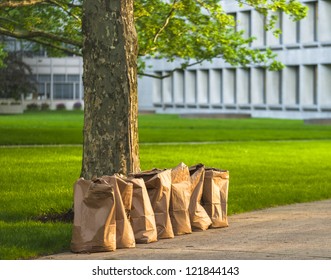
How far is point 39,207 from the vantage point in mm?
17219

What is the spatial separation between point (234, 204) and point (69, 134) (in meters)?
26.6

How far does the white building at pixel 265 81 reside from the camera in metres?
78.8

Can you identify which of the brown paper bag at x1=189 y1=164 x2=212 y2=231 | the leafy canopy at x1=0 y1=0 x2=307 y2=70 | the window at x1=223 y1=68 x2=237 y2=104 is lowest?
the brown paper bag at x1=189 y1=164 x2=212 y2=231

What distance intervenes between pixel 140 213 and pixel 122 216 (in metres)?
0.46

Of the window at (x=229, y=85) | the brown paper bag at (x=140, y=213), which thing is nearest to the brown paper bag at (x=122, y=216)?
the brown paper bag at (x=140, y=213)

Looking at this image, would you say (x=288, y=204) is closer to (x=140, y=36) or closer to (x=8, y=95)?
(x=140, y=36)

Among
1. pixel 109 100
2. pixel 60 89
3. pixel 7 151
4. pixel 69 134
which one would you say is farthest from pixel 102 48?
pixel 60 89

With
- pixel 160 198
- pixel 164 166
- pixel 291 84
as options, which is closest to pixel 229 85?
pixel 291 84

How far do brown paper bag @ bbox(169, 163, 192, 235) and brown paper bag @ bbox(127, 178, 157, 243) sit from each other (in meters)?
0.72

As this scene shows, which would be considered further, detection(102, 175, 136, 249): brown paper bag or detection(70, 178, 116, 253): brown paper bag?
detection(102, 175, 136, 249): brown paper bag

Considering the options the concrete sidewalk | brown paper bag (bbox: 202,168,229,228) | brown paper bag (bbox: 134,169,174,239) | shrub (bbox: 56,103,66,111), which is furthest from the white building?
brown paper bag (bbox: 134,169,174,239)

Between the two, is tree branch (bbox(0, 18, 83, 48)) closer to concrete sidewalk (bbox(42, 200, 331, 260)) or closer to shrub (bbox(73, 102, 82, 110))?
concrete sidewalk (bbox(42, 200, 331, 260))

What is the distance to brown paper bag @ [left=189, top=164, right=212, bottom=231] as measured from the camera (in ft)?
49.0

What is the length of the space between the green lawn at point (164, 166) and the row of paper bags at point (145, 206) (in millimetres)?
634
